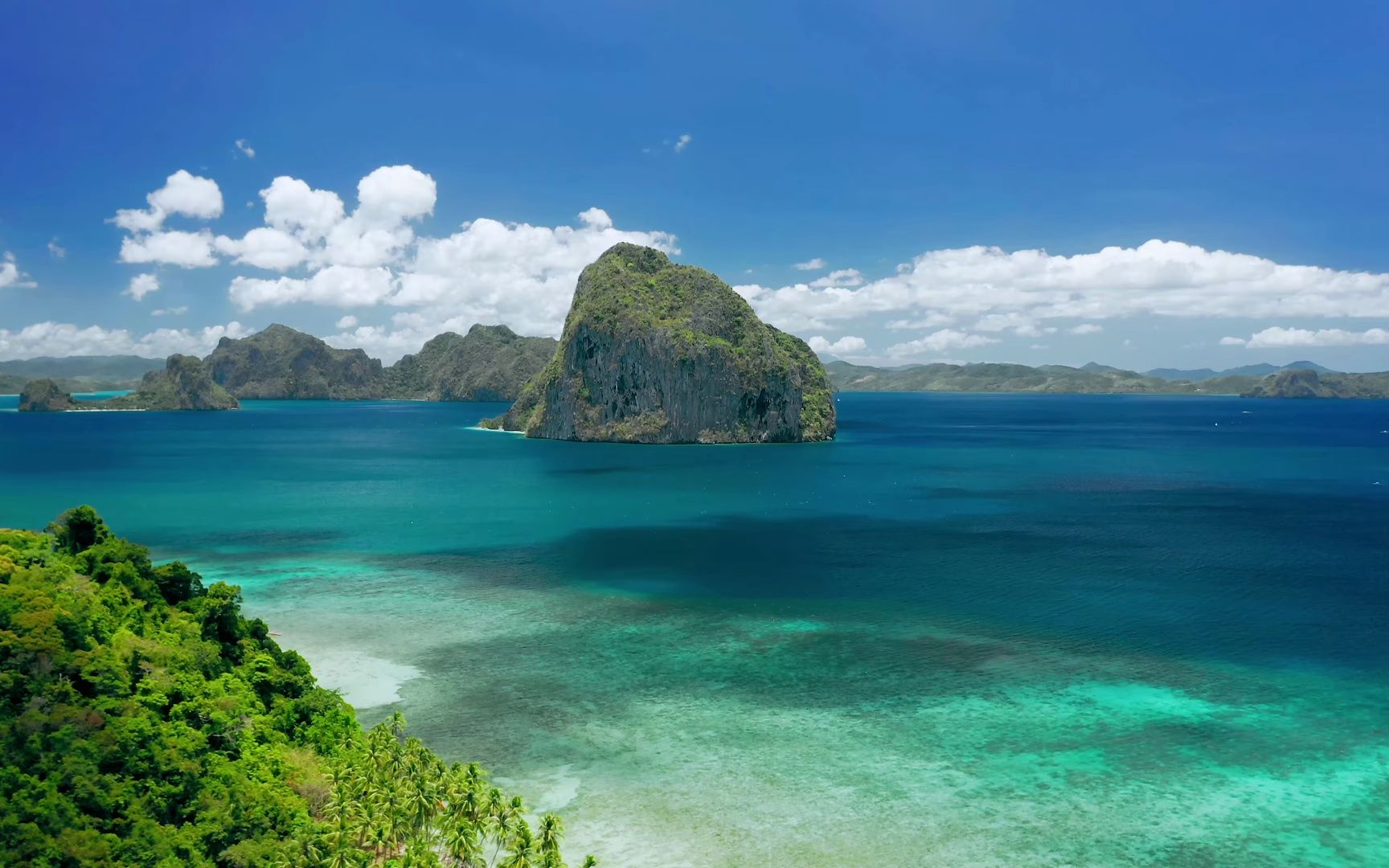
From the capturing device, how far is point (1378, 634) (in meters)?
49.6

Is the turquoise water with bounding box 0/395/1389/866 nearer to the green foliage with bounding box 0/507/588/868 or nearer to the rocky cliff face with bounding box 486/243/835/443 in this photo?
the green foliage with bounding box 0/507/588/868

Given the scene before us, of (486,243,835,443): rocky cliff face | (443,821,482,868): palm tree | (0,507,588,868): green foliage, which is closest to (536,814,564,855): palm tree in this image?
(0,507,588,868): green foliage

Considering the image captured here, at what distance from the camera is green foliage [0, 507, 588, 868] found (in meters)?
21.6

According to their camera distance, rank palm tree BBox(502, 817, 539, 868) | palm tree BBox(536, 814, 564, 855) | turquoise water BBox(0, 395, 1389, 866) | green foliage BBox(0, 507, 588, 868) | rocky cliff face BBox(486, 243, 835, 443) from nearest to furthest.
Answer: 1. green foliage BBox(0, 507, 588, 868)
2. palm tree BBox(502, 817, 539, 868)
3. palm tree BBox(536, 814, 564, 855)
4. turquoise water BBox(0, 395, 1389, 866)
5. rocky cliff face BBox(486, 243, 835, 443)

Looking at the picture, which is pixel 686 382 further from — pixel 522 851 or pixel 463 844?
pixel 522 851

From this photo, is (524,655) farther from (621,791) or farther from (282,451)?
(282,451)

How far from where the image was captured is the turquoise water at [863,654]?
94.2 ft

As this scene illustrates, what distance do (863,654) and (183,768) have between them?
3194 cm

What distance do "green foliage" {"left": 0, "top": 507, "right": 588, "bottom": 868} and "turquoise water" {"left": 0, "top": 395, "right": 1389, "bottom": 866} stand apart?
4792mm

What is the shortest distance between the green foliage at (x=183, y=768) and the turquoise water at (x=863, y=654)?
4.79m

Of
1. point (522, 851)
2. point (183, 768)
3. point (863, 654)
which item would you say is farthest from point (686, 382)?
point (522, 851)

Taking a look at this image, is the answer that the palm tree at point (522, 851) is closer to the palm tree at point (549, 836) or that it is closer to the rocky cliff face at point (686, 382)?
the palm tree at point (549, 836)

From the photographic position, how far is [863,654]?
45719 mm

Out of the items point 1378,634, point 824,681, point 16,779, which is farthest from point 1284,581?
point 16,779
